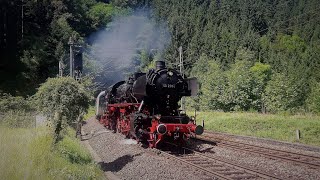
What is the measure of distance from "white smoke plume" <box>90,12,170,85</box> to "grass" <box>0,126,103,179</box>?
43533 mm

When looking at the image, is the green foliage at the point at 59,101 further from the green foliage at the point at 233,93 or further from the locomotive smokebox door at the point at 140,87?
the green foliage at the point at 233,93

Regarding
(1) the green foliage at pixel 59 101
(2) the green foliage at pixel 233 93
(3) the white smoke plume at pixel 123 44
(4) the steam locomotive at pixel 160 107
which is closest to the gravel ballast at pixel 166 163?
(4) the steam locomotive at pixel 160 107

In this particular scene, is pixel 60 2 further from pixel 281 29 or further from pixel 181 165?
pixel 281 29

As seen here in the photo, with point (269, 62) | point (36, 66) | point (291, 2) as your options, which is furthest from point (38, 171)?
point (291, 2)

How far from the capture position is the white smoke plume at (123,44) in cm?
6018

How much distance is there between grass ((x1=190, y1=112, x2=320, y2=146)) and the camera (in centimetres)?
1827

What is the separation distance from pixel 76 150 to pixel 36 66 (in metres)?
41.7

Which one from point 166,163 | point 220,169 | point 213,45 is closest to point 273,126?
point 166,163

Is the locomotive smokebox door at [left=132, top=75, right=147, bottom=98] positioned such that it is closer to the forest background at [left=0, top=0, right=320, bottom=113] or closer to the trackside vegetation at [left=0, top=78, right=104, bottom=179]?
the trackside vegetation at [left=0, top=78, right=104, bottom=179]

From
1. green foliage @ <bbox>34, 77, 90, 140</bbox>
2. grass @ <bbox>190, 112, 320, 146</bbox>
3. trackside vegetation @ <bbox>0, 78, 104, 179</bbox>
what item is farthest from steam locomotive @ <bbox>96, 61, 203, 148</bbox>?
grass @ <bbox>190, 112, 320, 146</bbox>

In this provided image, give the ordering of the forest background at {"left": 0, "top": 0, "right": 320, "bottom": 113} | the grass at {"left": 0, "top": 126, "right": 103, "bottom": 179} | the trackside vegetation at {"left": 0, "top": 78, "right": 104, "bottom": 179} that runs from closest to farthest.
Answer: the grass at {"left": 0, "top": 126, "right": 103, "bottom": 179} < the trackside vegetation at {"left": 0, "top": 78, "right": 104, "bottom": 179} < the forest background at {"left": 0, "top": 0, "right": 320, "bottom": 113}

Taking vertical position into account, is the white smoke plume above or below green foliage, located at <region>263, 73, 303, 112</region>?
above

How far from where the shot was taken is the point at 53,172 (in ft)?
25.8

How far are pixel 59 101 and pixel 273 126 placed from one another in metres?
14.7
